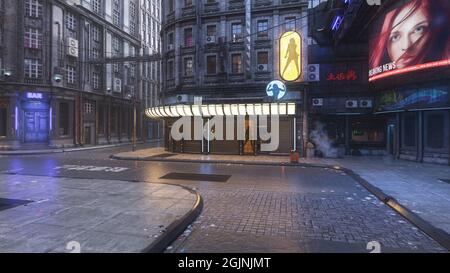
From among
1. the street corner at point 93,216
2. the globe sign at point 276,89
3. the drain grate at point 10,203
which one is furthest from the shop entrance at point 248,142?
the drain grate at point 10,203

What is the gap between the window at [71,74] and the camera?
116 ft

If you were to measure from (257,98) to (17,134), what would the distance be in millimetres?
22881

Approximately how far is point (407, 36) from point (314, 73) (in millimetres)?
6924

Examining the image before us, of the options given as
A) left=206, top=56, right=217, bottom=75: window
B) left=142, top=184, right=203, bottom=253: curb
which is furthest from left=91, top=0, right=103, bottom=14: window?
left=142, top=184, right=203, bottom=253: curb

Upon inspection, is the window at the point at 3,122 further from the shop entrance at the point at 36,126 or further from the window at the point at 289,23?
the window at the point at 289,23

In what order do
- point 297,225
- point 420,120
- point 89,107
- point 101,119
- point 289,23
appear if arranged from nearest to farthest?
1. point 297,225
2. point 420,120
3. point 289,23
4. point 89,107
5. point 101,119

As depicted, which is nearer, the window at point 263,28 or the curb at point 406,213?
the curb at point 406,213

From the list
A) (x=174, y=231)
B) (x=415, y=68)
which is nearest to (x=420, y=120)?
(x=415, y=68)

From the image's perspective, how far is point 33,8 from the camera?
31.9 meters

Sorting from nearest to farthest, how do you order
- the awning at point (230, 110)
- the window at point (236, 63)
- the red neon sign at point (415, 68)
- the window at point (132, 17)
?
the red neon sign at point (415, 68), the awning at point (230, 110), the window at point (236, 63), the window at point (132, 17)

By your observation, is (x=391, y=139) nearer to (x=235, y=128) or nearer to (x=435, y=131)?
(x=435, y=131)

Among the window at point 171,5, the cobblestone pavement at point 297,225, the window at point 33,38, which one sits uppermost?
the window at point 171,5

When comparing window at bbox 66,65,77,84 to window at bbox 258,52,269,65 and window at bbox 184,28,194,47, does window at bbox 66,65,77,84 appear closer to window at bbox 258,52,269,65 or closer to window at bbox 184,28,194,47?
window at bbox 184,28,194,47

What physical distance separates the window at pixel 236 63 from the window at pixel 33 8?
20.7 metres
